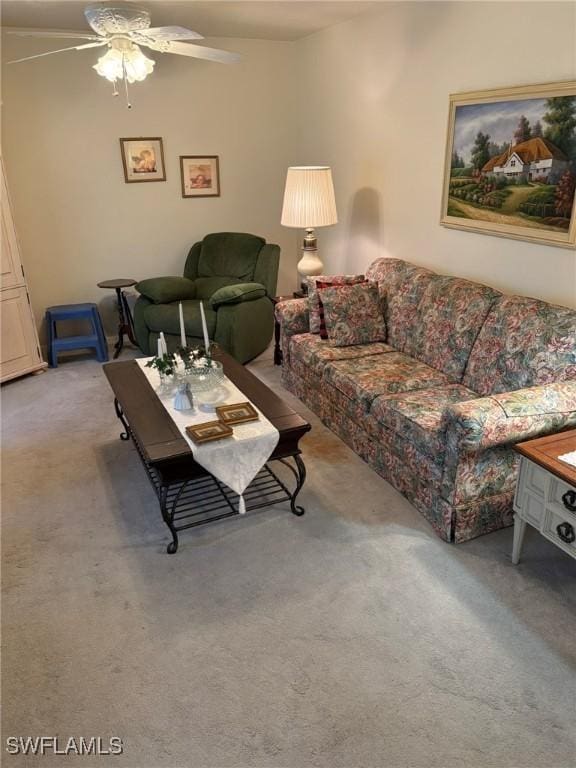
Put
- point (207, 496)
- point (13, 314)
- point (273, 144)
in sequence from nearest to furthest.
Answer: point (207, 496), point (13, 314), point (273, 144)

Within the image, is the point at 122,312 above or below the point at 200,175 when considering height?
below

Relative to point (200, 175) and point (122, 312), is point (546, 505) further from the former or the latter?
point (200, 175)

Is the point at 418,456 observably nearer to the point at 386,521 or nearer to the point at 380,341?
the point at 386,521

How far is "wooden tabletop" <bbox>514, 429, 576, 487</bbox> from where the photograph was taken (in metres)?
1.97

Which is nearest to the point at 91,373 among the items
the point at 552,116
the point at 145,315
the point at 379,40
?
the point at 145,315

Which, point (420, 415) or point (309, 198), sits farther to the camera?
point (309, 198)

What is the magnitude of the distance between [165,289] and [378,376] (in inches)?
91.5

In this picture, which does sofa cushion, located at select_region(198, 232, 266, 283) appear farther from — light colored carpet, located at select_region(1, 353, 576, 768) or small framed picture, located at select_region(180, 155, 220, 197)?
light colored carpet, located at select_region(1, 353, 576, 768)

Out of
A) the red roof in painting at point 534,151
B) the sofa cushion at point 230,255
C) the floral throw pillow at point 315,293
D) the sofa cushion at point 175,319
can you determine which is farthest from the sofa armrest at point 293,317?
the red roof in painting at point 534,151

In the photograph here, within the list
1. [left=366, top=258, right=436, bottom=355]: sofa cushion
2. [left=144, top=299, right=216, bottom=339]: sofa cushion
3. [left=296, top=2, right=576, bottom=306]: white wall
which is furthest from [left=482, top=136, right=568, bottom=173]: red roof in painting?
[left=144, top=299, right=216, bottom=339]: sofa cushion

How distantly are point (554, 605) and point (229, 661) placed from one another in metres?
1.28

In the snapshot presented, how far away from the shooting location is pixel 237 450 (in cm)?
245

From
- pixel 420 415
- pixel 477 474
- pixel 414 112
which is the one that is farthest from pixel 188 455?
pixel 414 112

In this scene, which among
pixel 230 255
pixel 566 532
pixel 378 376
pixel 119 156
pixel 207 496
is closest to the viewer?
pixel 566 532
